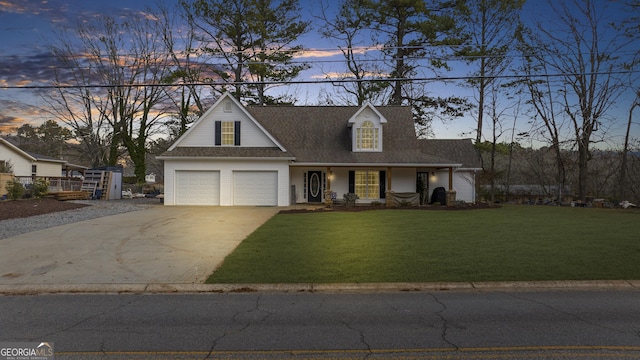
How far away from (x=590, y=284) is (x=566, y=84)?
92.2 feet

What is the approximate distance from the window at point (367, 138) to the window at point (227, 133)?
7.92m

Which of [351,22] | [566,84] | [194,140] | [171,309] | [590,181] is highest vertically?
[351,22]

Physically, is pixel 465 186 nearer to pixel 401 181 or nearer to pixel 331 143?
pixel 401 181

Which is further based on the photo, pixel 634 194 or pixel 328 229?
Result: pixel 634 194

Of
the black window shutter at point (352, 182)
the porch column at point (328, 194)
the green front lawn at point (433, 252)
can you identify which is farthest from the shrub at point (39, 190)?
the black window shutter at point (352, 182)

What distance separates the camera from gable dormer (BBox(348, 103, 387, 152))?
29031mm

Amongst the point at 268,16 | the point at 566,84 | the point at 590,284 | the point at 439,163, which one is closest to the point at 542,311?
the point at 590,284

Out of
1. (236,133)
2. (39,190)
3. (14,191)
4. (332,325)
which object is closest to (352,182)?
(236,133)

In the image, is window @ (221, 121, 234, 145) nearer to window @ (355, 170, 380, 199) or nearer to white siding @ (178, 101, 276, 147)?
white siding @ (178, 101, 276, 147)

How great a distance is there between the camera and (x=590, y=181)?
34.4 meters

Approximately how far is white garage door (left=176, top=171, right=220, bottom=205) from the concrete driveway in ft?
28.8

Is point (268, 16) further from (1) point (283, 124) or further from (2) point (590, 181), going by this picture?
(2) point (590, 181)

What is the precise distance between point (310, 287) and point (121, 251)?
579 centimetres

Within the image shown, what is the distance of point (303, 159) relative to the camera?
1097 inches
